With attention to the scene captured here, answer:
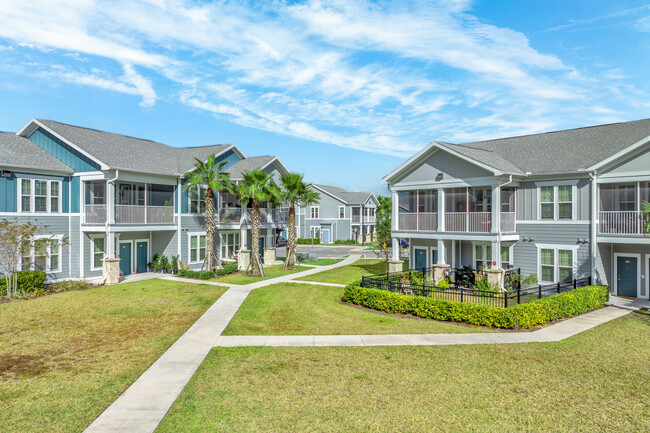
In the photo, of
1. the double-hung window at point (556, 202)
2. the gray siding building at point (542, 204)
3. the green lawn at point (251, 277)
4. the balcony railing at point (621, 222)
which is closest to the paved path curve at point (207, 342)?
the gray siding building at point (542, 204)

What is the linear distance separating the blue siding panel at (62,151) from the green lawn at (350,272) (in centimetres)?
1396

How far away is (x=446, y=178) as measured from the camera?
21.9 m

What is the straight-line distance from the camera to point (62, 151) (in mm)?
23875

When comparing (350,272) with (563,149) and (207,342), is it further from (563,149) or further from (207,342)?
(207,342)

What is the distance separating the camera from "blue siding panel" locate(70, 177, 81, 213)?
23547mm

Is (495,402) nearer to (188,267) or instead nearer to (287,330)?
(287,330)

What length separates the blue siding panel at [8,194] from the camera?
808 inches

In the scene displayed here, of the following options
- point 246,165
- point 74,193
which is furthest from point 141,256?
point 246,165

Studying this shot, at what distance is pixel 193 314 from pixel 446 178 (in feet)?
46.7

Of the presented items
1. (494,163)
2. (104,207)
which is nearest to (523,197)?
(494,163)

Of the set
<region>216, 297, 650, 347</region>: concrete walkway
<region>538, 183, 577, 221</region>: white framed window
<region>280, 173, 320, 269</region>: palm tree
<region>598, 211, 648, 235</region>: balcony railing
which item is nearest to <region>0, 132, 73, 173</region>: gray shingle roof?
<region>280, 173, 320, 269</region>: palm tree

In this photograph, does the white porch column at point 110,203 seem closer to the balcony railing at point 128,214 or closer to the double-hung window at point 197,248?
the balcony railing at point 128,214

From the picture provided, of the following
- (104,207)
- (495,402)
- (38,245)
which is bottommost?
(495,402)

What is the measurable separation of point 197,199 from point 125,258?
19.3ft
